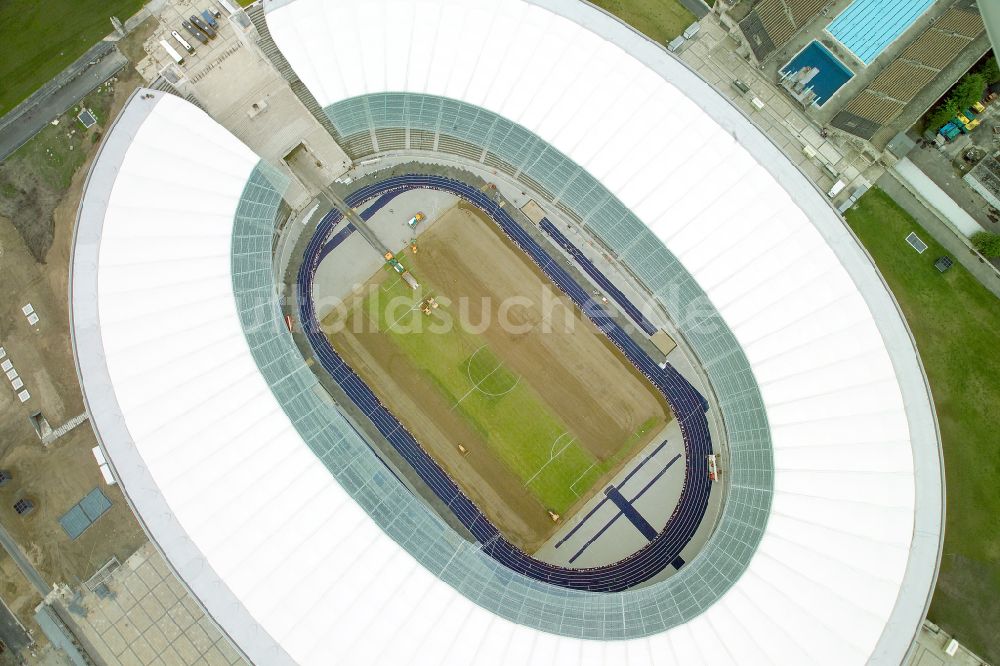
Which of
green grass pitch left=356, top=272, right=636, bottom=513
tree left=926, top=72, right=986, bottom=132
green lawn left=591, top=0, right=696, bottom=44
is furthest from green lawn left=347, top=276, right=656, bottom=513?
tree left=926, top=72, right=986, bottom=132

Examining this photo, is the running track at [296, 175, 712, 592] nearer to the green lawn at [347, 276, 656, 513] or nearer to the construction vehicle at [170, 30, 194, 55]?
the green lawn at [347, 276, 656, 513]

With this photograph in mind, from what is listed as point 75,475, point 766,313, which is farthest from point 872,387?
point 75,475

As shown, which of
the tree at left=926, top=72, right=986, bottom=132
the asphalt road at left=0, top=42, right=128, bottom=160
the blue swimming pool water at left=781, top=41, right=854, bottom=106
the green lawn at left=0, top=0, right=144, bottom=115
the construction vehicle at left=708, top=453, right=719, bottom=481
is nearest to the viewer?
the construction vehicle at left=708, top=453, right=719, bottom=481

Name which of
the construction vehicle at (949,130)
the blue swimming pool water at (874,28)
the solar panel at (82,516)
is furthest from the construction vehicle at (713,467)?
the solar panel at (82,516)

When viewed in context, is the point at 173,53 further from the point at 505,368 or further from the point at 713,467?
the point at 713,467

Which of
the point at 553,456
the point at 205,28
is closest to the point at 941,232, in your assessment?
the point at 553,456

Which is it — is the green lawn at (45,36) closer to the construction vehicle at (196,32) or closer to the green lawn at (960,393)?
the construction vehicle at (196,32)

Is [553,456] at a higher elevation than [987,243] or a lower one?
higher
